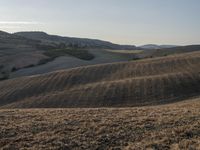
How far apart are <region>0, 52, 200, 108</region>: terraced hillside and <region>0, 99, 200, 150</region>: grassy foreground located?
26432 millimetres

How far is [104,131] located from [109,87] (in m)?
36.8

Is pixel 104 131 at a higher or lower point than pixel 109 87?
higher

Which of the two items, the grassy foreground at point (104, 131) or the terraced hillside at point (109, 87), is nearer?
the grassy foreground at point (104, 131)

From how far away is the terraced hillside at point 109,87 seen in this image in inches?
1918

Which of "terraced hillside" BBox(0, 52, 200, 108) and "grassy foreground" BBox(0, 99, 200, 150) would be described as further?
"terraced hillside" BBox(0, 52, 200, 108)

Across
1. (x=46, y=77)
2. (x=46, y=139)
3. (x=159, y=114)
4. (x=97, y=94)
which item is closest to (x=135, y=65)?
(x=46, y=77)

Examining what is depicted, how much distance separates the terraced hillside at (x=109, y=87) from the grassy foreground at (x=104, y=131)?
26432 mm

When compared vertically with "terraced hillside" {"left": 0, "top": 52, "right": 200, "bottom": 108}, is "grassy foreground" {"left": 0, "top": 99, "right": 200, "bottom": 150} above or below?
above

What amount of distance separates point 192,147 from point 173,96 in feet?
112

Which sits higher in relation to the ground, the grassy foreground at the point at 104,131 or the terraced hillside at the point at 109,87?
the grassy foreground at the point at 104,131

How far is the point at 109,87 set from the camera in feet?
177

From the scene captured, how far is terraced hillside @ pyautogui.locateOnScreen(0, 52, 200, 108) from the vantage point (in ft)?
160

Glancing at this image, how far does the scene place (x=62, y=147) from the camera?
49.8 feet

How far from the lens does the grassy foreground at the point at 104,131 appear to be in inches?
601
